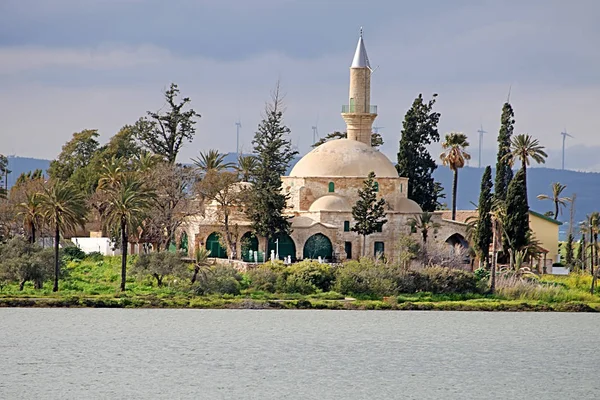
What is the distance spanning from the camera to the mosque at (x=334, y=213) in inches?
2378

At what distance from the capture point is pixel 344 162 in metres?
63.5

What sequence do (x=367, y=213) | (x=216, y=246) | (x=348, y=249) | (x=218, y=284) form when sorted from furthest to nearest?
(x=348, y=249)
(x=216, y=246)
(x=367, y=213)
(x=218, y=284)

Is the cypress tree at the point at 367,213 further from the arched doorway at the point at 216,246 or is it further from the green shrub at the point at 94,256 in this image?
the green shrub at the point at 94,256

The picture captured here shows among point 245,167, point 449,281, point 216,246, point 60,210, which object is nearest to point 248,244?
point 216,246

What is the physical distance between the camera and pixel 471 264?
198 feet

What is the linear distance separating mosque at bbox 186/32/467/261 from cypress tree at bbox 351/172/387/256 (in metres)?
1.52

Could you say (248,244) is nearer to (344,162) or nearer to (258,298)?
(344,162)

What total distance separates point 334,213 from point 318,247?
1962 millimetres

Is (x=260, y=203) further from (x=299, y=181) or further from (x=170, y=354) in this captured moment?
(x=170, y=354)

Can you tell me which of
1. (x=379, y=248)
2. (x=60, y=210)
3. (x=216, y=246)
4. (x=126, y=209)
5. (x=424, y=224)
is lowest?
(x=216, y=246)

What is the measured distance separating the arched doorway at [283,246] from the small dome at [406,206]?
6.08m

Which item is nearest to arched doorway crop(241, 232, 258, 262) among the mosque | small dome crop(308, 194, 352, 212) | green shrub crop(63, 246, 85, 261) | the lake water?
the mosque

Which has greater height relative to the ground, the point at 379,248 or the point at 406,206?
the point at 406,206

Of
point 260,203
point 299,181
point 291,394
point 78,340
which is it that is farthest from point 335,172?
→ point 291,394
